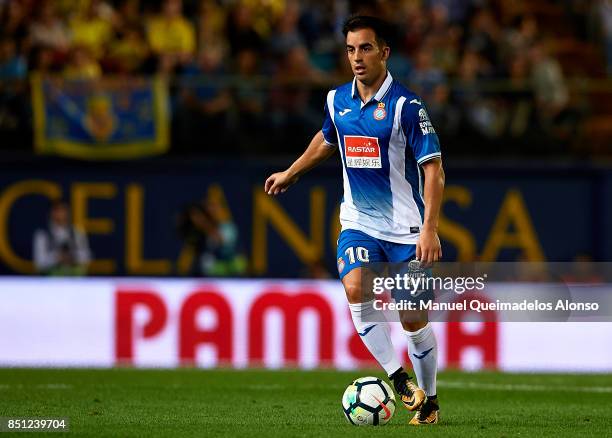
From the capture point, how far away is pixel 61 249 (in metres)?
17.1

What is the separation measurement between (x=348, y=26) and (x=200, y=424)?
266 cm

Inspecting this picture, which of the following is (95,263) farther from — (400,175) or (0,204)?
(400,175)

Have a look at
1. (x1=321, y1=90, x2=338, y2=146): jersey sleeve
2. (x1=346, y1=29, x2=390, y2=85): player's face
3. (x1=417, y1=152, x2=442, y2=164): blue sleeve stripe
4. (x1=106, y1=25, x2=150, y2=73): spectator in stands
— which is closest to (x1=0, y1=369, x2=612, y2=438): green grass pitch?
(x1=417, y1=152, x2=442, y2=164): blue sleeve stripe

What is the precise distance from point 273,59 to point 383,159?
10.5 meters

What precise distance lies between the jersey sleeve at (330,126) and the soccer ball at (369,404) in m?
1.56

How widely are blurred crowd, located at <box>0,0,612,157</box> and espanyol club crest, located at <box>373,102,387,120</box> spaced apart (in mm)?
9615

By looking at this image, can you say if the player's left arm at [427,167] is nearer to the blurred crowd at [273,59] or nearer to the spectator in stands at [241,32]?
the blurred crowd at [273,59]

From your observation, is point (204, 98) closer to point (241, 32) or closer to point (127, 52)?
point (241, 32)

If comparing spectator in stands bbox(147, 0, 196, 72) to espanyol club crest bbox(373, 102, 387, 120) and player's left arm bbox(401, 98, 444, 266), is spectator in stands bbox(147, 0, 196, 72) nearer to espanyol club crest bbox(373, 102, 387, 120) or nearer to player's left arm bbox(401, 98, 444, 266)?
espanyol club crest bbox(373, 102, 387, 120)

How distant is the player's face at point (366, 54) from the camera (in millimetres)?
8203

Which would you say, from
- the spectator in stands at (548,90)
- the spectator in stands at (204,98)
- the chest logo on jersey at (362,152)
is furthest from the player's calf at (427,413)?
the spectator in stands at (548,90)

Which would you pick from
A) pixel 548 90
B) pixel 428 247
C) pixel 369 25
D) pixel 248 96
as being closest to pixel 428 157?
pixel 428 247

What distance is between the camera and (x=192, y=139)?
1845 cm

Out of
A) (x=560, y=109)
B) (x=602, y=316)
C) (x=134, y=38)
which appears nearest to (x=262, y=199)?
(x=134, y=38)
